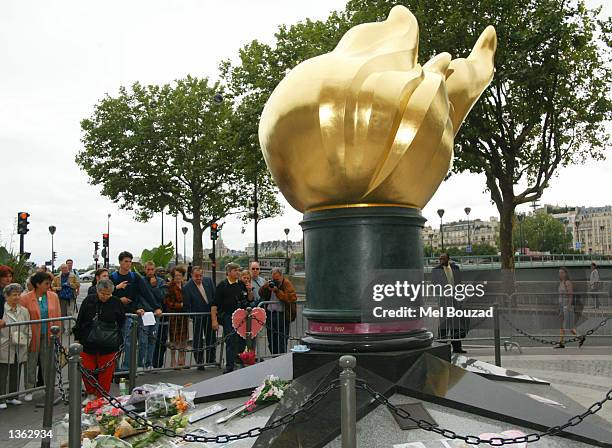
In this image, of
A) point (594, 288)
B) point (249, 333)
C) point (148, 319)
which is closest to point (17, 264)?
point (148, 319)

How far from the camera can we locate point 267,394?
477 cm

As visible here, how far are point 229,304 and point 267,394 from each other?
15.9ft

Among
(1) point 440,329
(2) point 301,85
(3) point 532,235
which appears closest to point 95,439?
(2) point 301,85

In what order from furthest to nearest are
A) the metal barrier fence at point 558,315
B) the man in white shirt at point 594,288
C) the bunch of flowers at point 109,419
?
the man in white shirt at point 594,288 → the metal barrier fence at point 558,315 → the bunch of flowers at point 109,419

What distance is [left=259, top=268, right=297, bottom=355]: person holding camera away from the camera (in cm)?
998

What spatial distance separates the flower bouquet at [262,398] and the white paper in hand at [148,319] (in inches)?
176

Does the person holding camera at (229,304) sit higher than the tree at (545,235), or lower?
lower

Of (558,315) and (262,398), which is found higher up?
(262,398)

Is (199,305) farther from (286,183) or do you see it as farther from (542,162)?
(542,162)

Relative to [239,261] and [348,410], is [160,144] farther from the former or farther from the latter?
[348,410]

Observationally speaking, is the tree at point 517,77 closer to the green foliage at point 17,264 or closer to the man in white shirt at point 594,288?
the man in white shirt at point 594,288

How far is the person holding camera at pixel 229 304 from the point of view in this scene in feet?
30.8

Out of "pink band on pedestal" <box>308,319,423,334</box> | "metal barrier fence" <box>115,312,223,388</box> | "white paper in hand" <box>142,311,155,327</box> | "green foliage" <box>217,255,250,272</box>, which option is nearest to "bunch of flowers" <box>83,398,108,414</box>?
"pink band on pedestal" <box>308,319,423,334</box>

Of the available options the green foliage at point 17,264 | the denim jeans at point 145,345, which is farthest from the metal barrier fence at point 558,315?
the green foliage at point 17,264
